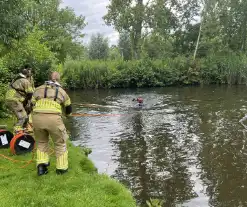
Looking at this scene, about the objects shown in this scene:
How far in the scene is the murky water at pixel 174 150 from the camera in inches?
262

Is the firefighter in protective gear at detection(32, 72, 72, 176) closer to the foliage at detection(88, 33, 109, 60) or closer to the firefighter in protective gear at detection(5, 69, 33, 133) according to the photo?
the firefighter in protective gear at detection(5, 69, 33, 133)

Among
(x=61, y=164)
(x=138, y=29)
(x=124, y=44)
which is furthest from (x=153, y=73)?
(x=124, y=44)

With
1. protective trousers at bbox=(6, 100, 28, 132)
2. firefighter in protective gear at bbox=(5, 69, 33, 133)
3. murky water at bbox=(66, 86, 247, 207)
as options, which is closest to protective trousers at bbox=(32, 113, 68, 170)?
murky water at bbox=(66, 86, 247, 207)

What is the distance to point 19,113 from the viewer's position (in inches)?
332

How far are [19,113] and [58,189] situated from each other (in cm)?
377

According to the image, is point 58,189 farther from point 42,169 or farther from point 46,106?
point 46,106

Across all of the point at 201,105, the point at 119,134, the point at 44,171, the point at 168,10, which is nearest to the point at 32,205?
the point at 44,171

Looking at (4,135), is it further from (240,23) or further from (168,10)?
(240,23)

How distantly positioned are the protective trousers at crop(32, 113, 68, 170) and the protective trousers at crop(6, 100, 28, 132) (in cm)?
254

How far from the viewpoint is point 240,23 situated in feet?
112

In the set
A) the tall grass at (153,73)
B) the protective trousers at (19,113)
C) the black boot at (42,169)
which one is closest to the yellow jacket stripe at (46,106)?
the black boot at (42,169)

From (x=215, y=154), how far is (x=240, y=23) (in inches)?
1151

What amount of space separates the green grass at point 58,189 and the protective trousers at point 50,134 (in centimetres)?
34

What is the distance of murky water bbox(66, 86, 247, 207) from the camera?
6652 mm
